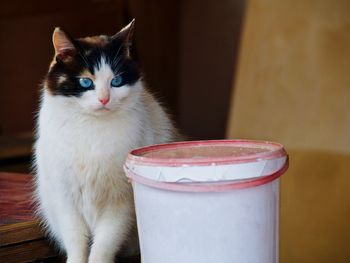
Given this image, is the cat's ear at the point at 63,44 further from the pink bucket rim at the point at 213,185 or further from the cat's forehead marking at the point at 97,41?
the pink bucket rim at the point at 213,185

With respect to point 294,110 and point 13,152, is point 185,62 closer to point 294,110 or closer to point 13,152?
point 13,152

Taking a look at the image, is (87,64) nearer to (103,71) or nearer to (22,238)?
(103,71)

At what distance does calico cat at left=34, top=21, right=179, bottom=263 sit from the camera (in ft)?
3.76

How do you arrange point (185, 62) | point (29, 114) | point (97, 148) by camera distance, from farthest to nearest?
point (29, 114) < point (185, 62) < point (97, 148)

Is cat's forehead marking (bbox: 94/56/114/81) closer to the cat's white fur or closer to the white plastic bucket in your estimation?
the cat's white fur

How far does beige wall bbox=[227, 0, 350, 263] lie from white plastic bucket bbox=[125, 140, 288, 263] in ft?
1.99

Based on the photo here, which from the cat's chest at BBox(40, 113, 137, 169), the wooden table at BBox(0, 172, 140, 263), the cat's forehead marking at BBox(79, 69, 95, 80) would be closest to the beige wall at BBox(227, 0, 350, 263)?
the wooden table at BBox(0, 172, 140, 263)

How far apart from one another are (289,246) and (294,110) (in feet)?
1.31

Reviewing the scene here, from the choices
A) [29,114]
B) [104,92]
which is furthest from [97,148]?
[29,114]

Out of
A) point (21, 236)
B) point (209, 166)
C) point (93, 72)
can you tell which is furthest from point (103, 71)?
point (21, 236)

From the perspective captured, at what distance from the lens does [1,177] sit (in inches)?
74.9

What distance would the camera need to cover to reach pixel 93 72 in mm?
1136

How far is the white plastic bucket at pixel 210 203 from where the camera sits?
90cm

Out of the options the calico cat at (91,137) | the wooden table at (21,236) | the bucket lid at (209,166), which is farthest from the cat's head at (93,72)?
the wooden table at (21,236)
